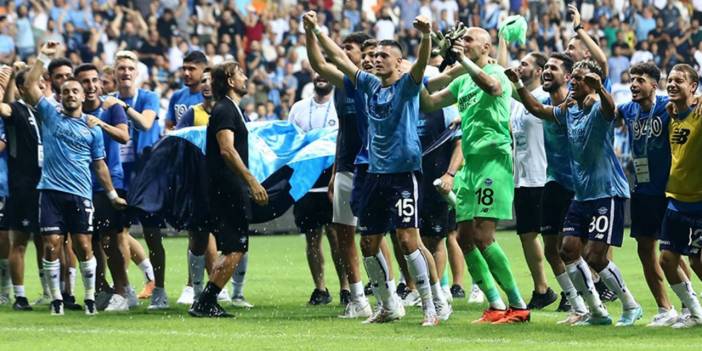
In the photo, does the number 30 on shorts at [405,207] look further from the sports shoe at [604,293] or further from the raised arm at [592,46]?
the sports shoe at [604,293]

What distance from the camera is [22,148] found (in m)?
14.4

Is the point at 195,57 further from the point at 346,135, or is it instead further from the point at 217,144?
the point at 346,135

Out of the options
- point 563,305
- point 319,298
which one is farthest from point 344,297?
point 563,305

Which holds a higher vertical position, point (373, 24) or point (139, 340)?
point (373, 24)

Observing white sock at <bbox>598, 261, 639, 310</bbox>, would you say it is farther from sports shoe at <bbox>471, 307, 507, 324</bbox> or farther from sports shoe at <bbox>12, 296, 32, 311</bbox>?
sports shoe at <bbox>12, 296, 32, 311</bbox>

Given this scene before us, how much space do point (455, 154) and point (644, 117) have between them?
1705mm

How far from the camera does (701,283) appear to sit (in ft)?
53.0

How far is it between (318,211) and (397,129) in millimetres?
3050

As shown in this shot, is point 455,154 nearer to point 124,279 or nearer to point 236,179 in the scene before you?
point 236,179

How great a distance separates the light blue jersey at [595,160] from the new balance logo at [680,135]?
0.50 meters

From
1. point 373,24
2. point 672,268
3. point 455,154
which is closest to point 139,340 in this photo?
point 455,154

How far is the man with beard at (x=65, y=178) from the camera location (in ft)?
43.2

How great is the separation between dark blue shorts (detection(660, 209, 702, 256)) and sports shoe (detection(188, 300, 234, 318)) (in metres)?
3.83

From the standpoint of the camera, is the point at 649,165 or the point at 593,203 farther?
the point at 649,165
